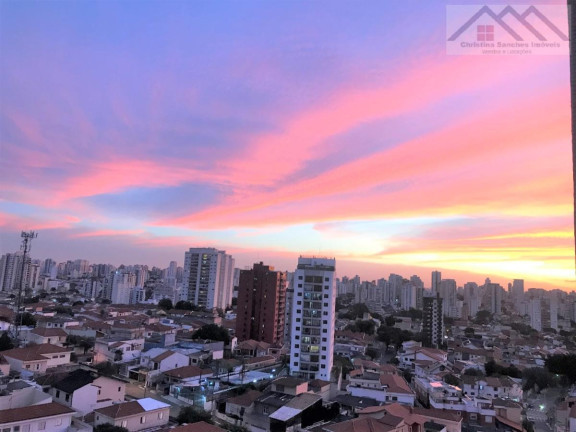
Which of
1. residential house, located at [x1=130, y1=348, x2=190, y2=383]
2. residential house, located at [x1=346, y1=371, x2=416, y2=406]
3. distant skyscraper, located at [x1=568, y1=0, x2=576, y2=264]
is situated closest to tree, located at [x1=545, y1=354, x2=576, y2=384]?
residential house, located at [x1=346, y1=371, x2=416, y2=406]

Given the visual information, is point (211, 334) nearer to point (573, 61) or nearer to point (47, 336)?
point (47, 336)

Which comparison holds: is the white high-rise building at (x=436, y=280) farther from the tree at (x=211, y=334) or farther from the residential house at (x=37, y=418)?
the residential house at (x=37, y=418)

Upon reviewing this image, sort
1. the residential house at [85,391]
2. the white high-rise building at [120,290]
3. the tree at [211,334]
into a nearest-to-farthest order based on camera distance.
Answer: the residential house at [85,391], the tree at [211,334], the white high-rise building at [120,290]

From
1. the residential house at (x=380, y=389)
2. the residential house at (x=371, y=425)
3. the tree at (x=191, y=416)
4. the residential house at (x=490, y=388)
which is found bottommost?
the residential house at (x=490, y=388)

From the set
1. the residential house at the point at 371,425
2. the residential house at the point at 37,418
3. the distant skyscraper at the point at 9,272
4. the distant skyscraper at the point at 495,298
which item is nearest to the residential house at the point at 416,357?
the residential house at the point at 371,425

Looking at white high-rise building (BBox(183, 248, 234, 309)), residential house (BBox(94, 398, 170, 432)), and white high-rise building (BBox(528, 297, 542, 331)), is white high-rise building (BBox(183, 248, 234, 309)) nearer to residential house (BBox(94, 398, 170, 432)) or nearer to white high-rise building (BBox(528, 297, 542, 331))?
white high-rise building (BBox(528, 297, 542, 331))

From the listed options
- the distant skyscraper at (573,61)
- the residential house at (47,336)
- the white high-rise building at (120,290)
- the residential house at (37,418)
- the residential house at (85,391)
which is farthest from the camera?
the white high-rise building at (120,290)

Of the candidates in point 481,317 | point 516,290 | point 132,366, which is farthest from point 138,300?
point 516,290

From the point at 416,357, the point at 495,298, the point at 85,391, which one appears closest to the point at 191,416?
the point at 85,391
